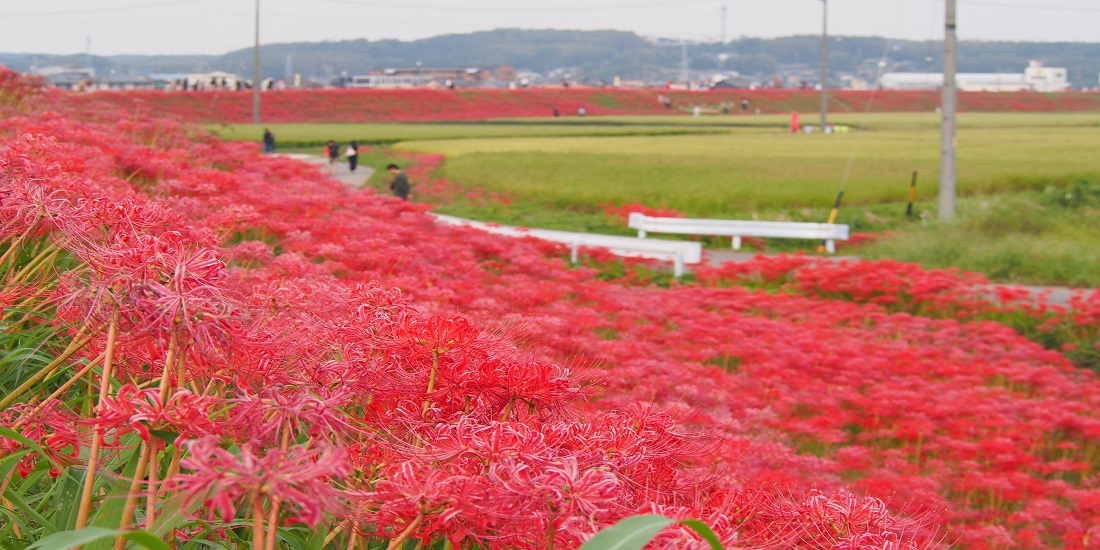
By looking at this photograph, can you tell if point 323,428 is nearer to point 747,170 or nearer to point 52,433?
point 52,433

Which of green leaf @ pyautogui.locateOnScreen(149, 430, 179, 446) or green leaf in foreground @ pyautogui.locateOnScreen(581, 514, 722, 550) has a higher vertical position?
green leaf @ pyautogui.locateOnScreen(149, 430, 179, 446)

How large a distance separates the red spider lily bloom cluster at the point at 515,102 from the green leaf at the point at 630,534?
5053 centimetres

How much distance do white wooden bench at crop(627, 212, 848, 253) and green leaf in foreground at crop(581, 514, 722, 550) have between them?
53.7 feet

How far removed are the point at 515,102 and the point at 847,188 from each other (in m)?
→ 58.5

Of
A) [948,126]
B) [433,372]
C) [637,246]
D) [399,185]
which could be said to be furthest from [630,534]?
[948,126]

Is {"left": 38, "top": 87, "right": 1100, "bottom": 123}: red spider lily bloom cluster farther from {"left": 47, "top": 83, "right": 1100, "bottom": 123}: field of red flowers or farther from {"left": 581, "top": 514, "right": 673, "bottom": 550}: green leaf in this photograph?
{"left": 581, "top": 514, "right": 673, "bottom": 550}: green leaf

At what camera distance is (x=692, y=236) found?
18719 mm

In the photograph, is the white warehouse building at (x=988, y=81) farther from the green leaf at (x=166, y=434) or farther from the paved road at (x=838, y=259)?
the green leaf at (x=166, y=434)

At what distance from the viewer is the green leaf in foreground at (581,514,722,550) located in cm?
123

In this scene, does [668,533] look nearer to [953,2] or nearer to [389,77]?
[953,2]

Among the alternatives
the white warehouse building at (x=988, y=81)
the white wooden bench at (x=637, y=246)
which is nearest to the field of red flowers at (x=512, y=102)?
the white warehouse building at (x=988, y=81)

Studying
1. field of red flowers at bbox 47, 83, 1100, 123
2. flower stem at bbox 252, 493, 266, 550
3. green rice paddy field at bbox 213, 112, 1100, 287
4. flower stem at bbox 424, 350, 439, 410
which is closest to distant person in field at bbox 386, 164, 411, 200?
green rice paddy field at bbox 213, 112, 1100, 287

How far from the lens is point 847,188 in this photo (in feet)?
77.7

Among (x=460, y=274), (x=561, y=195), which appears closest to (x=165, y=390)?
(x=460, y=274)
